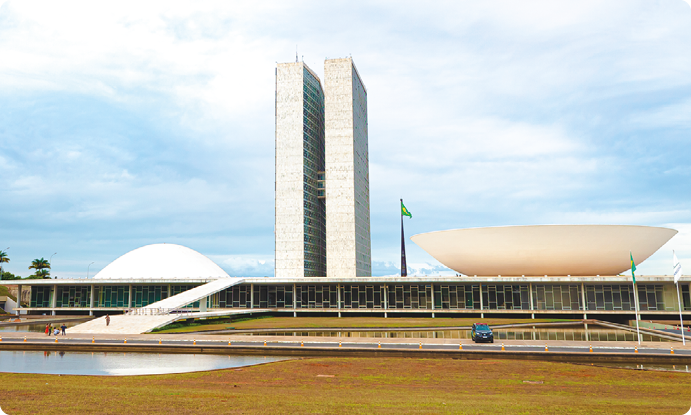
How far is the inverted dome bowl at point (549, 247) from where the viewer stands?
53938 mm

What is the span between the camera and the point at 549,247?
54656 millimetres

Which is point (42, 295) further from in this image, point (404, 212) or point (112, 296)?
point (404, 212)

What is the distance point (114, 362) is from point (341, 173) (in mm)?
72699

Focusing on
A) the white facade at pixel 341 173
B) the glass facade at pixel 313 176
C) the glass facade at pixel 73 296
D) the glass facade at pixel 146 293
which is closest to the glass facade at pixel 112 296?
the glass facade at pixel 146 293

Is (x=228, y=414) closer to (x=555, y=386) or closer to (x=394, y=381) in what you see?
(x=394, y=381)

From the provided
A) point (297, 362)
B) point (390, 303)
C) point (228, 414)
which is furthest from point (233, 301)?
point (228, 414)

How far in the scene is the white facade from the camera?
93562 mm

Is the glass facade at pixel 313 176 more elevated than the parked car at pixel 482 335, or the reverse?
the glass facade at pixel 313 176

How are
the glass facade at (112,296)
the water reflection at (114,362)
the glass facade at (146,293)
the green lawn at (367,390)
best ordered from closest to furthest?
the green lawn at (367,390), the water reflection at (114,362), the glass facade at (146,293), the glass facade at (112,296)

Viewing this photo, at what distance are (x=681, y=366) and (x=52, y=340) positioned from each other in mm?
34984

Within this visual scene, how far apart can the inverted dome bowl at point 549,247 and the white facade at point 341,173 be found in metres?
34.7

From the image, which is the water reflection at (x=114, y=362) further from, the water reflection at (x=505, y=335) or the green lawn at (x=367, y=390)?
the water reflection at (x=505, y=335)

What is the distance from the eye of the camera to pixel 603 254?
5566cm

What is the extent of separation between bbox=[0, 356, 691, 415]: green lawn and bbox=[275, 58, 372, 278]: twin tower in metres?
68.4
